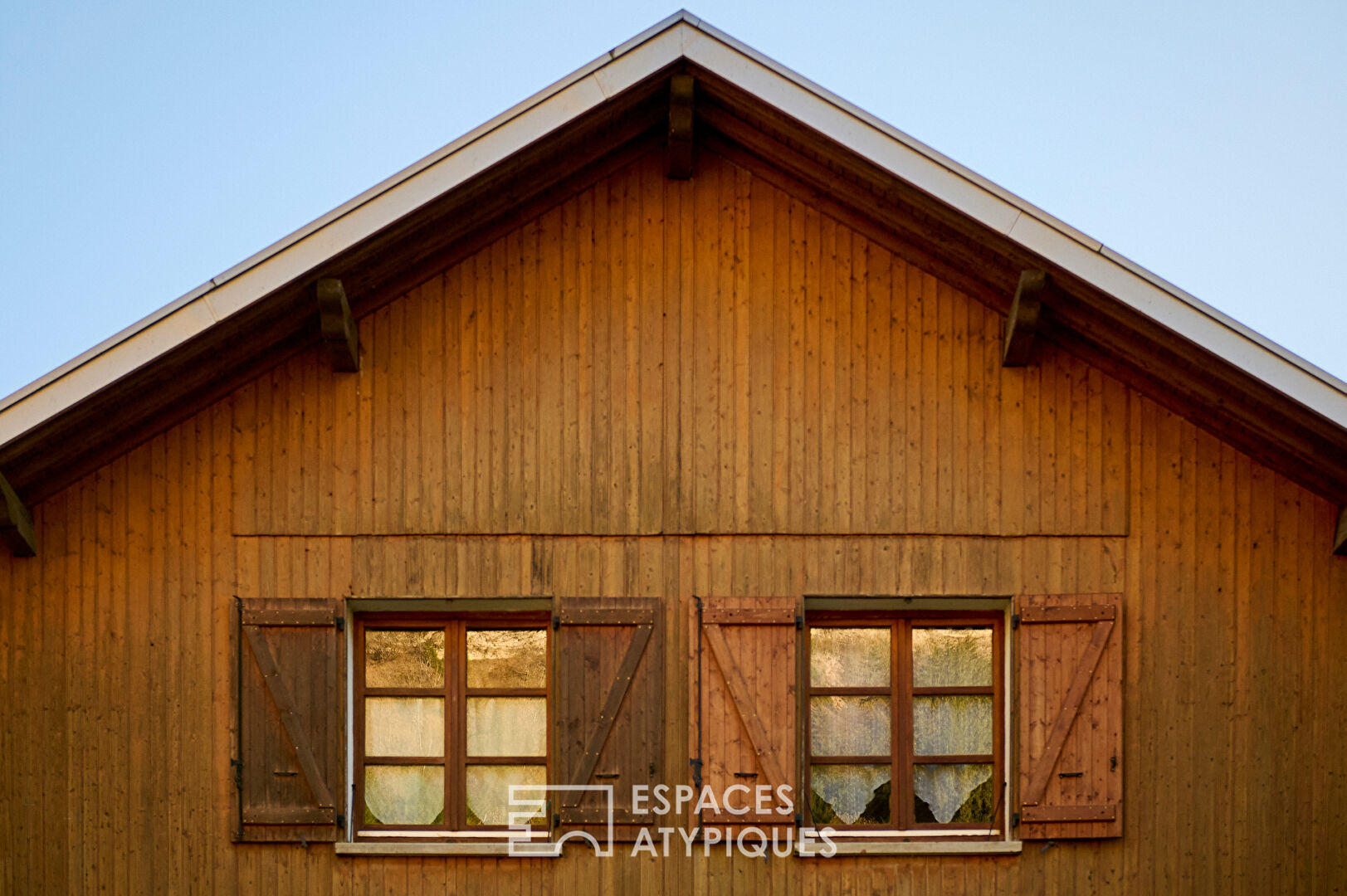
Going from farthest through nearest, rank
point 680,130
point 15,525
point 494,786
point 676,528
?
point 494,786
point 676,528
point 680,130
point 15,525

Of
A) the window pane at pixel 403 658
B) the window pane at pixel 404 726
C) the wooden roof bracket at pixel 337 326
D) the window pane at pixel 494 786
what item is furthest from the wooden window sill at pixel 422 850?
the wooden roof bracket at pixel 337 326

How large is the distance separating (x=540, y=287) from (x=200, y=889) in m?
3.81

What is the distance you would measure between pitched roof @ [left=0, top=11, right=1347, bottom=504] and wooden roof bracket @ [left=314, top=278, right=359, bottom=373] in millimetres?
216

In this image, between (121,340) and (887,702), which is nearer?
(121,340)

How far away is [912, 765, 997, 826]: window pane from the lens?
6473mm

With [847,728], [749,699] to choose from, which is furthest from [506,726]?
[847,728]

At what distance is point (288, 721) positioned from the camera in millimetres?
6207

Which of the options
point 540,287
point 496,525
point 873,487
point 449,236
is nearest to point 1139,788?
point 873,487

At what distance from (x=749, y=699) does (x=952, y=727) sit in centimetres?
123

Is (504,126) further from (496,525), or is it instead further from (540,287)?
(496,525)

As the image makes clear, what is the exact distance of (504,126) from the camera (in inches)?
226

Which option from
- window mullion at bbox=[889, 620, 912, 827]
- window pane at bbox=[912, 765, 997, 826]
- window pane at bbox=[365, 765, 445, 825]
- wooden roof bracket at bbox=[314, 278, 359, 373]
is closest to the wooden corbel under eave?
wooden roof bracket at bbox=[314, 278, 359, 373]

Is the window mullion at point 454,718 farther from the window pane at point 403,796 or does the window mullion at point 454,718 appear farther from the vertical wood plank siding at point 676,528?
the vertical wood plank siding at point 676,528

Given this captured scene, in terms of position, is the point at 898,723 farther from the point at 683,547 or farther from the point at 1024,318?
the point at 1024,318
